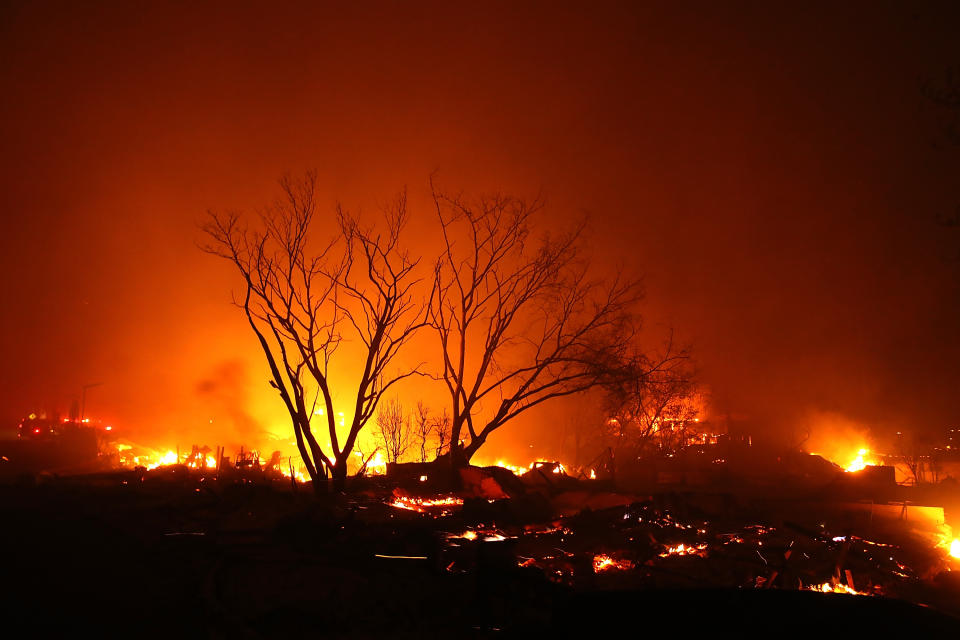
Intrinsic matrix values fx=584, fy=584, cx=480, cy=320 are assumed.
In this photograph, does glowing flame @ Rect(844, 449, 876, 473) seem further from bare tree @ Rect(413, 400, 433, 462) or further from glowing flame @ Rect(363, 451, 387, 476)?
glowing flame @ Rect(363, 451, 387, 476)

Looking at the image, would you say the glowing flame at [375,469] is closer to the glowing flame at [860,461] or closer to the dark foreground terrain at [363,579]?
the dark foreground terrain at [363,579]

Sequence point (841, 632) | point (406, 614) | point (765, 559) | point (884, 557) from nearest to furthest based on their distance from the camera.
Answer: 1. point (841, 632)
2. point (406, 614)
3. point (765, 559)
4. point (884, 557)

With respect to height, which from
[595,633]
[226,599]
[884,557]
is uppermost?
[595,633]

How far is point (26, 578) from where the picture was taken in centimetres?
759

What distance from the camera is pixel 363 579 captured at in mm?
8297

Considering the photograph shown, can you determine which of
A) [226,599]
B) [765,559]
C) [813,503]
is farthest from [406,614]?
[813,503]

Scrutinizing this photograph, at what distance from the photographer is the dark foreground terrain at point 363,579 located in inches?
105

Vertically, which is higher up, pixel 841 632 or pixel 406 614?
pixel 841 632

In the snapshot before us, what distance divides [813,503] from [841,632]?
1775cm

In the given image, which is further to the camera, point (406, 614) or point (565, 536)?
point (565, 536)

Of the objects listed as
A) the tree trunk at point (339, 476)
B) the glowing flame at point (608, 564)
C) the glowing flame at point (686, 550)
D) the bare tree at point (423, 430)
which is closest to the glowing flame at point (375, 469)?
the tree trunk at point (339, 476)

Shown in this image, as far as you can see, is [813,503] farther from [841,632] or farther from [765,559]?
[841,632]

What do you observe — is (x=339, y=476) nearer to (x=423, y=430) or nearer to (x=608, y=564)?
(x=608, y=564)

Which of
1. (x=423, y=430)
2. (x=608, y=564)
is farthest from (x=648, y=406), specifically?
(x=608, y=564)
